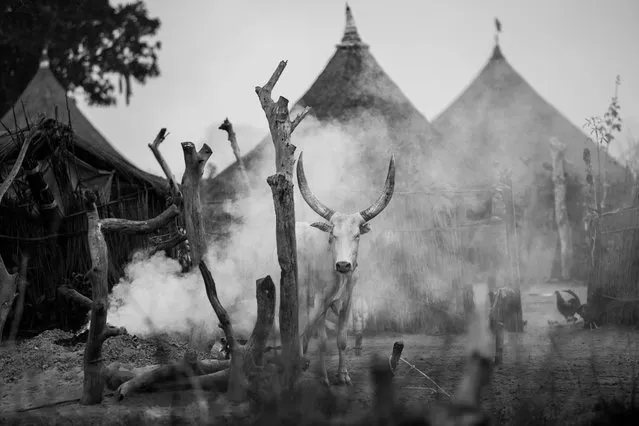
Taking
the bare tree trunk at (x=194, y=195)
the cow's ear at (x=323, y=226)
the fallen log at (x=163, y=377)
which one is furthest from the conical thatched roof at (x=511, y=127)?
the fallen log at (x=163, y=377)

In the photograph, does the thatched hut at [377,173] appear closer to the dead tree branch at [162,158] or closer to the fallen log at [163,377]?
the dead tree branch at [162,158]

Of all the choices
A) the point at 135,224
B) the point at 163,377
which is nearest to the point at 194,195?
the point at 135,224

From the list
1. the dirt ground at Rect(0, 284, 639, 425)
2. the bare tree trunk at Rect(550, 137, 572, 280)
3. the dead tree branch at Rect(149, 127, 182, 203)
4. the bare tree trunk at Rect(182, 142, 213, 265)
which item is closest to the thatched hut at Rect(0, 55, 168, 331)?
the dirt ground at Rect(0, 284, 639, 425)

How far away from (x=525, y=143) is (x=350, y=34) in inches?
252

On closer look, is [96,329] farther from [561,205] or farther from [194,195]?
[561,205]

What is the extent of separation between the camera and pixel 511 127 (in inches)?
789

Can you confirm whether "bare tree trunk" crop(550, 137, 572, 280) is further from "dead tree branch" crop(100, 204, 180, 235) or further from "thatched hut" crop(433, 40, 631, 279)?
"dead tree branch" crop(100, 204, 180, 235)

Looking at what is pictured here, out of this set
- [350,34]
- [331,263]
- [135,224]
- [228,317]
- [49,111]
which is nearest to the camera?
[228,317]

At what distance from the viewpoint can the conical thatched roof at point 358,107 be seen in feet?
44.5

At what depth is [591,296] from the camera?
1102 centimetres

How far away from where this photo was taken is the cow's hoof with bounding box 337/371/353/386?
24.1ft

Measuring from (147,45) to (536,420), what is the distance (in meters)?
22.4

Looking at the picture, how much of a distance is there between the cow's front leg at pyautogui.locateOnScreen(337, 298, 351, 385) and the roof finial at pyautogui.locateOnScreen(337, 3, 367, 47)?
8.52m

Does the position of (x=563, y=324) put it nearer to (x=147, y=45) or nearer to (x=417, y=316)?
(x=417, y=316)
